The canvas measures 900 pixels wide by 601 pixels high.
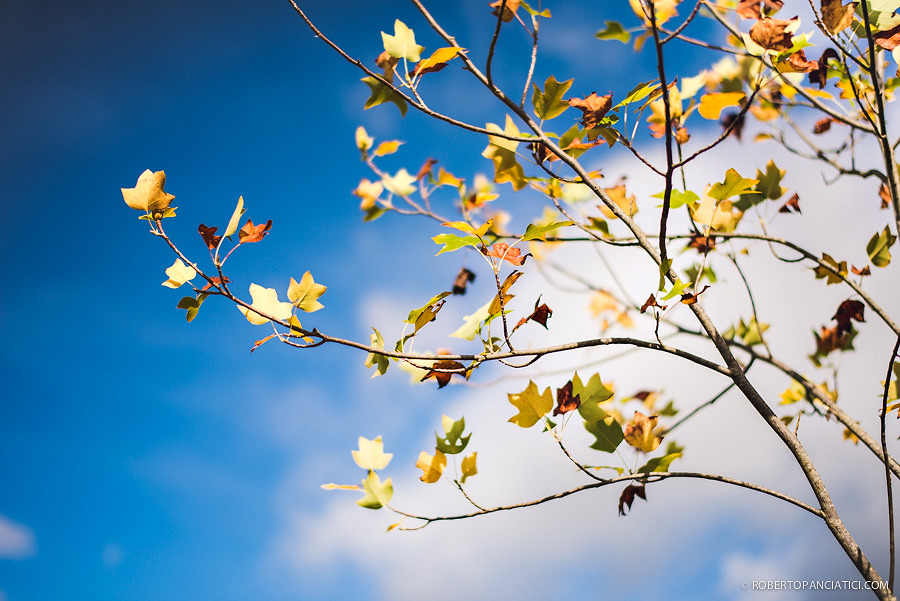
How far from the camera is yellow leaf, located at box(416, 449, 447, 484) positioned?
99 centimetres

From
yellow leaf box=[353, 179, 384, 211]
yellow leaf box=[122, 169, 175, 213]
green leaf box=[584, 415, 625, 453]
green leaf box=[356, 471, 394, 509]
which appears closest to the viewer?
yellow leaf box=[122, 169, 175, 213]

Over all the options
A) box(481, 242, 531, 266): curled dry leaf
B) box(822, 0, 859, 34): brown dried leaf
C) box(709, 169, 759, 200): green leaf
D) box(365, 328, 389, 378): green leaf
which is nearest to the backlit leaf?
box(365, 328, 389, 378): green leaf

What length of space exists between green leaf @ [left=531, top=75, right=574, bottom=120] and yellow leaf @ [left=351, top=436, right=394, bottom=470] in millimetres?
699

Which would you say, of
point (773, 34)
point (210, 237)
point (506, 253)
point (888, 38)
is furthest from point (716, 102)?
point (210, 237)

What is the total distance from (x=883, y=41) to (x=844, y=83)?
1.26ft

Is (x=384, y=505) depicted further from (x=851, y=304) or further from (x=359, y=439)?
(x=851, y=304)

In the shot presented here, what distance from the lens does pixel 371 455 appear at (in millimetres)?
989

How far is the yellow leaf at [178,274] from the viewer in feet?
2.62

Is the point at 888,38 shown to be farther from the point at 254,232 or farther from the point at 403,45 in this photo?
the point at 254,232

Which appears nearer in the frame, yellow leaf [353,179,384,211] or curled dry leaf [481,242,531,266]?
curled dry leaf [481,242,531,266]

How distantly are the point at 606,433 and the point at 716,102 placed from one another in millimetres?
611

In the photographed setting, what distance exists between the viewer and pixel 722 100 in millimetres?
856

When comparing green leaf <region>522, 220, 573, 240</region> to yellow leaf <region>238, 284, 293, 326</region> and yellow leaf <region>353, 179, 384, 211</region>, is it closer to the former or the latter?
yellow leaf <region>238, 284, 293, 326</region>

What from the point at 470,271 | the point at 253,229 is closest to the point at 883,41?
the point at 470,271
